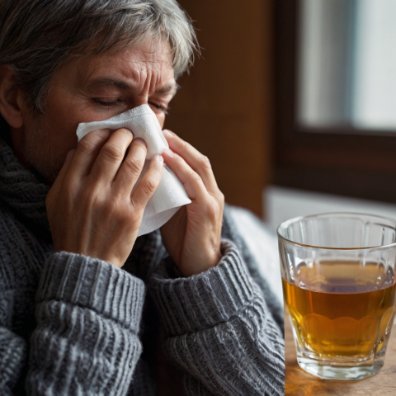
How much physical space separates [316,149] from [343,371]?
6.11 feet

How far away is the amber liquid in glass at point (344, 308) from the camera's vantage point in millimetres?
784

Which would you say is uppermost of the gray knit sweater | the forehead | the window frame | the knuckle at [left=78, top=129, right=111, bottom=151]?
the forehead

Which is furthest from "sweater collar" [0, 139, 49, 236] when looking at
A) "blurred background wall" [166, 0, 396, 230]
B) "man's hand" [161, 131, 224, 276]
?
"blurred background wall" [166, 0, 396, 230]

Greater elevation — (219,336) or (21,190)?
(21,190)

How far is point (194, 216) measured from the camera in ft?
3.52

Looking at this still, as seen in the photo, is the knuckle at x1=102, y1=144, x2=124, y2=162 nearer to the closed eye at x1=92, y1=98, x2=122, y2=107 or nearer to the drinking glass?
the closed eye at x1=92, y1=98, x2=122, y2=107

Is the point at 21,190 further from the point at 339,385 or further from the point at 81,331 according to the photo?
the point at 339,385

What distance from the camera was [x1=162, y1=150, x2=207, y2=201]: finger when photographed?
1039mm

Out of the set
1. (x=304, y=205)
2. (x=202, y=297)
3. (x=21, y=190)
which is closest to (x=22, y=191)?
(x=21, y=190)

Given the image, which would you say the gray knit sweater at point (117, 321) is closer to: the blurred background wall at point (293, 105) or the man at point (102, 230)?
the man at point (102, 230)

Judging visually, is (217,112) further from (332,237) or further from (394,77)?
(332,237)

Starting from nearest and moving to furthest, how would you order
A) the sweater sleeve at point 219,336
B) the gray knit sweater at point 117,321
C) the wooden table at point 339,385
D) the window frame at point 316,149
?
the wooden table at point 339,385 → the gray knit sweater at point 117,321 → the sweater sleeve at point 219,336 → the window frame at point 316,149

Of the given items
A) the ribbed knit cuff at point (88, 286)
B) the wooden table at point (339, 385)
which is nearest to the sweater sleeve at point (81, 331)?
the ribbed knit cuff at point (88, 286)

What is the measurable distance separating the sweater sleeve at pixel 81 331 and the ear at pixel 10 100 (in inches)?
12.3
